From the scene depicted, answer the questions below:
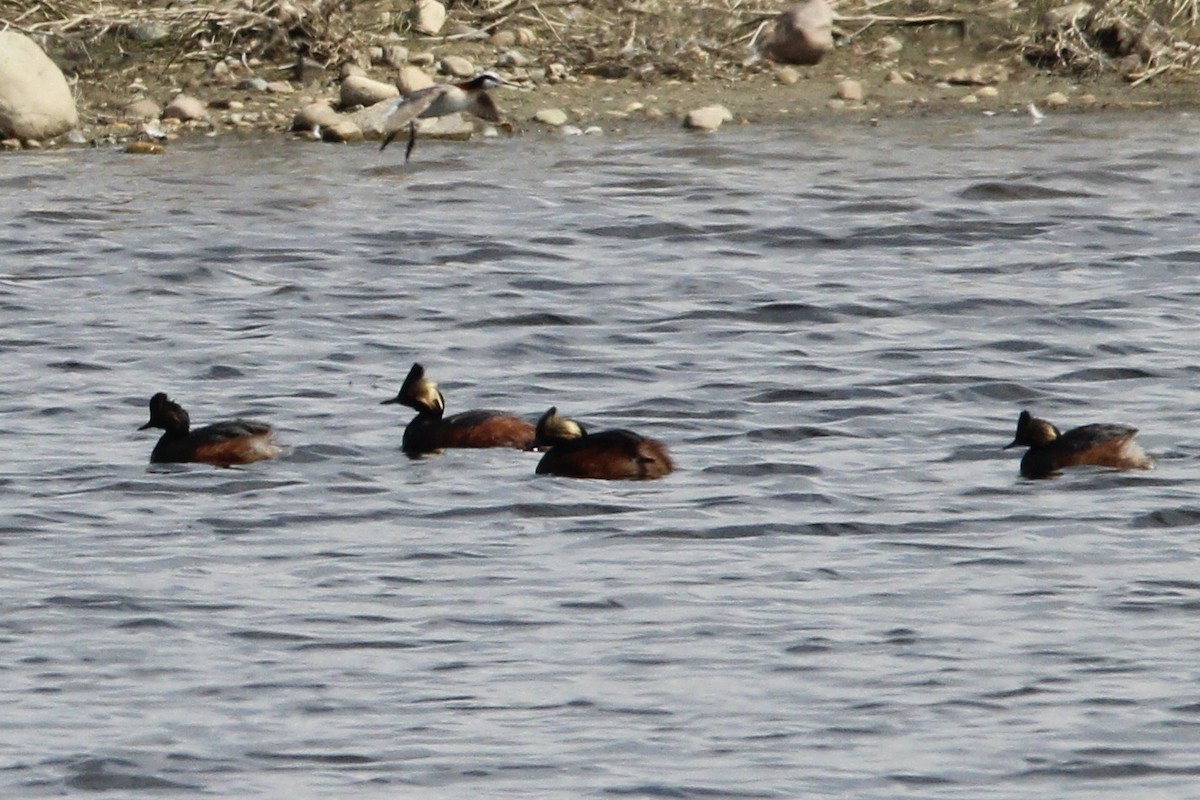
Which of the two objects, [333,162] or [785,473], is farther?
[333,162]

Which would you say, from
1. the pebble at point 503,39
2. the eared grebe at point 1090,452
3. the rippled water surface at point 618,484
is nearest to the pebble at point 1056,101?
the rippled water surface at point 618,484

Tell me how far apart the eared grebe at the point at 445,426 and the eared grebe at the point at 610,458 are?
513 millimetres

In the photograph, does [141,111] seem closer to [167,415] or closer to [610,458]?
[167,415]

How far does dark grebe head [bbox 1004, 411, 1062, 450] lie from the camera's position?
1021cm

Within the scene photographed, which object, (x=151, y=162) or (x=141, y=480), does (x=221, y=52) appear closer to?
(x=151, y=162)

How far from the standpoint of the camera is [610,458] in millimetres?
10117

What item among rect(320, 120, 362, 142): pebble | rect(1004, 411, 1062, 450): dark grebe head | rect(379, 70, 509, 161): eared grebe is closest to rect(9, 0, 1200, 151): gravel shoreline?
rect(320, 120, 362, 142): pebble

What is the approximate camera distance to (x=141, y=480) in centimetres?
1045

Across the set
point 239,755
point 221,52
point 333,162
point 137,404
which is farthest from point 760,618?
point 221,52

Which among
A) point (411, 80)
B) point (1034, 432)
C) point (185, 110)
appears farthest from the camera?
point (185, 110)

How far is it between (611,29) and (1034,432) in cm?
918

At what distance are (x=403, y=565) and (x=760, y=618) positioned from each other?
1357mm

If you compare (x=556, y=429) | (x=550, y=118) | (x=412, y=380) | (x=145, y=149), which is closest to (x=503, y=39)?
(x=550, y=118)

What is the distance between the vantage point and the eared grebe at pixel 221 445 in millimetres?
10516
